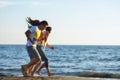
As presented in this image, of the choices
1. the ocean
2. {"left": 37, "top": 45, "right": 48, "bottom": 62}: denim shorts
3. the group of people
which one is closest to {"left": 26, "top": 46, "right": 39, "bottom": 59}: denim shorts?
the group of people

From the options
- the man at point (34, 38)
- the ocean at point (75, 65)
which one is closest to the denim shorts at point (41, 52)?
the man at point (34, 38)

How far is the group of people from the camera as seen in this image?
12305mm

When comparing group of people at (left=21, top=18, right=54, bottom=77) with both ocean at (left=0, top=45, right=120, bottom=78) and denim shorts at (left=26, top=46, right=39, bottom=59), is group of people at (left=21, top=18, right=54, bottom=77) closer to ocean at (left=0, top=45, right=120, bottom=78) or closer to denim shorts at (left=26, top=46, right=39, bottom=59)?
denim shorts at (left=26, top=46, right=39, bottom=59)

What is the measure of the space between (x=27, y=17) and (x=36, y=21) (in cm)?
33

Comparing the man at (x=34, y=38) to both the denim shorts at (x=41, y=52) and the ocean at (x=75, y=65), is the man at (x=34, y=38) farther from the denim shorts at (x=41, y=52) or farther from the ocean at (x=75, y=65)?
the ocean at (x=75, y=65)

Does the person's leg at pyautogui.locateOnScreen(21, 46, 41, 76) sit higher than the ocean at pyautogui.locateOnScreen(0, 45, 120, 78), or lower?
higher

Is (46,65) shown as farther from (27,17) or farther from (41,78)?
(27,17)

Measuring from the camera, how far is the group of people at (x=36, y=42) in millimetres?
12305

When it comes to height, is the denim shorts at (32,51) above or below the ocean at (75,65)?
above

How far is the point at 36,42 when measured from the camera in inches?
492

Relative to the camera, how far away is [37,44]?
1274cm

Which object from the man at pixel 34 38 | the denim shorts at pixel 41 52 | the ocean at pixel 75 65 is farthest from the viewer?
the ocean at pixel 75 65

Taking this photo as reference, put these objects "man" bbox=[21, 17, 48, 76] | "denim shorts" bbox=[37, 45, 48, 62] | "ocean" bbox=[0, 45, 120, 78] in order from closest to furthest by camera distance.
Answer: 1. "man" bbox=[21, 17, 48, 76]
2. "denim shorts" bbox=[37, 45, 48, 62]
3. "ocean" bbox=[0, 45, 120, 78]

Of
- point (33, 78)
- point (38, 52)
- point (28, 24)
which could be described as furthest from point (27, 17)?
point (33, 78)
